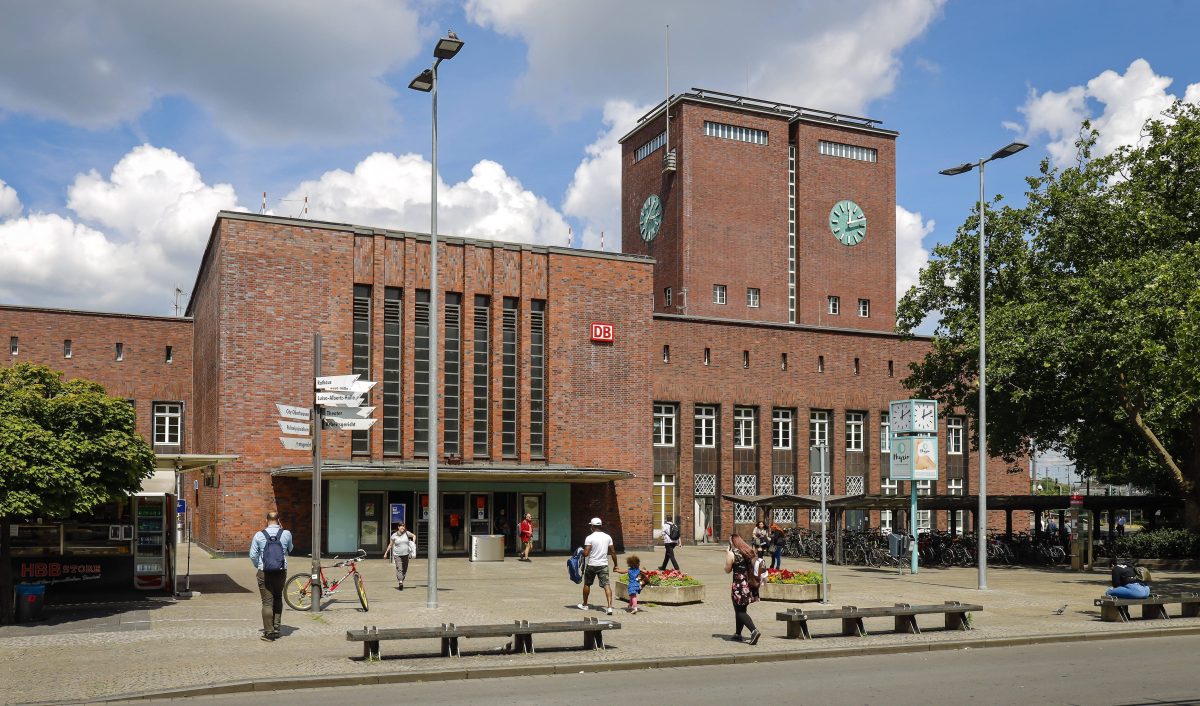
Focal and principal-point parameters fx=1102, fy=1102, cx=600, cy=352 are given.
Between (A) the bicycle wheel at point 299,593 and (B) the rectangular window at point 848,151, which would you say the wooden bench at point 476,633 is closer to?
(A) the bicycle wheel at point 299,593

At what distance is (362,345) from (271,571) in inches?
836

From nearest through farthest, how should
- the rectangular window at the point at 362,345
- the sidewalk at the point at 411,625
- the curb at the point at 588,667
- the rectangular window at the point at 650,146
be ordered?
1. the curb at the point at 588,667
2. the sidewalk at the point at 411,625
3. the rectangular window at the point at 362,345
4. the rectangular window at the point at 650,146

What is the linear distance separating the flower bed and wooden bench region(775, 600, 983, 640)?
15.1 feet

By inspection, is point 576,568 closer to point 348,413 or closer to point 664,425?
point 348,413

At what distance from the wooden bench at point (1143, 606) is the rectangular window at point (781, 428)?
93.4 ft

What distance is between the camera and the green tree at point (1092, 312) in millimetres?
30953

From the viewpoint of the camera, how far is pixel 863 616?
17141 mm

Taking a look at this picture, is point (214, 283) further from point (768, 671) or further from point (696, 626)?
point (768, 671)

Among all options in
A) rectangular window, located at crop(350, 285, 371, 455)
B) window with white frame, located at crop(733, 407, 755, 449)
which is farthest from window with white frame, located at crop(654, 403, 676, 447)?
rectangular window, located at crop(350, 285, 371, 455)

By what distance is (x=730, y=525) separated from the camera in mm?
47562

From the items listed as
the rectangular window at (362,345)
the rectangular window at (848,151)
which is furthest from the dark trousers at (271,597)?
the rectangular window at (848,151)

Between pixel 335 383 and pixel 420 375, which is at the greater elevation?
pixel 420 375

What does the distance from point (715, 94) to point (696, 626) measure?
151 feet

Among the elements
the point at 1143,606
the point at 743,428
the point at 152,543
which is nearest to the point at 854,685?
the point at 1143,606
